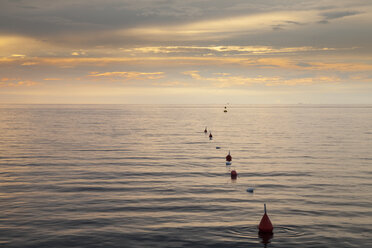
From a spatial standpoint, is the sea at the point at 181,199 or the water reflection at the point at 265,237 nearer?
the water reflection at the point at 265,237

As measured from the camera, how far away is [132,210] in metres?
24.9

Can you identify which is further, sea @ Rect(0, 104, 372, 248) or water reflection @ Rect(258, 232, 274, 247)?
sea @ Rect(0, 104, 372, 248)

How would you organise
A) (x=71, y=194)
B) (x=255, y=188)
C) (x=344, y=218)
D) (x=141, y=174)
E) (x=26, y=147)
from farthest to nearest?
(x=26, y=147)
(x=141, y=174)
(x=255, y=188)
(x=71, y=194)
(x=344, y=218)

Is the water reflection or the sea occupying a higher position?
the sea

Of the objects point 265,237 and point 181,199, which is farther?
point 181,199

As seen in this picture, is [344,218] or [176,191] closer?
[344,218]

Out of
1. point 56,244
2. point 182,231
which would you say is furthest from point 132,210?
point 56,244

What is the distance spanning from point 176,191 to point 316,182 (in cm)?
1302

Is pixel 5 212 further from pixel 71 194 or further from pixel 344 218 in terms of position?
pixel 344 218

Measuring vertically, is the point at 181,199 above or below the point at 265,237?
above

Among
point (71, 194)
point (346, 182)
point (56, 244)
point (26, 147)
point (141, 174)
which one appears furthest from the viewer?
point (26, 147)

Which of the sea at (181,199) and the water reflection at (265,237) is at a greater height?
the sea at (181,199)

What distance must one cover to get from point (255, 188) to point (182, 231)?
12.4m

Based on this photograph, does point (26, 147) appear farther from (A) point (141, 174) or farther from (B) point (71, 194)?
(B) point (71, 194)
